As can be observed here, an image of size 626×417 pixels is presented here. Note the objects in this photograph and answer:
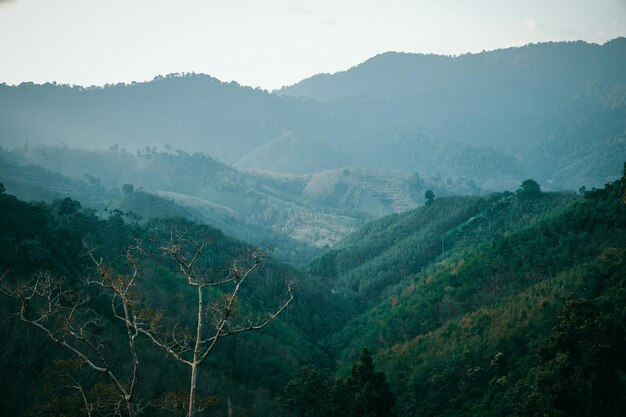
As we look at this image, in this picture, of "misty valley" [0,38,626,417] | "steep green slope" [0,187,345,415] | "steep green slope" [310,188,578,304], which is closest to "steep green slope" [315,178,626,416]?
"misty valley" [0,38,626,417]

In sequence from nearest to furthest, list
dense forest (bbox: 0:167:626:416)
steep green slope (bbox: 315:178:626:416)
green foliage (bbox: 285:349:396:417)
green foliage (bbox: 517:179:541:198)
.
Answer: dense forest (bbox: 0:167:626:416) → steep green slope (bbox: 315:178:626:416) → green foliage (bbox: 285:349:396:417) → green foliage (bbox: 517:179:541:198)

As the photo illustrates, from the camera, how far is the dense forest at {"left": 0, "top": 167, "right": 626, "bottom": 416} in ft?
106

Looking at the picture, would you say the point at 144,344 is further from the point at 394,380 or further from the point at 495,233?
the point at 495,233

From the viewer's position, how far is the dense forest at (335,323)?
32312 mm

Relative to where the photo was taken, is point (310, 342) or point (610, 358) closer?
point (610, 358)

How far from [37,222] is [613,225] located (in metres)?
71.9

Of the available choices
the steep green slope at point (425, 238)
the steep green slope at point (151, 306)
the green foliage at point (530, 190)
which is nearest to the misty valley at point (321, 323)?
the steep green slope at point (151, 306)

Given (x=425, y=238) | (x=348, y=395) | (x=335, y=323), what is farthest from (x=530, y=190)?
(x=348, y=395)

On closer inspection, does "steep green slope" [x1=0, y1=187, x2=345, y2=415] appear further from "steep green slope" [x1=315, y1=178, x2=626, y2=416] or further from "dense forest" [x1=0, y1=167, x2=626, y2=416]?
"steep green slope" [x1=315, y1=178, x2=626, y2=416]

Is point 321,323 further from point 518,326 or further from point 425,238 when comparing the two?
point 518,326

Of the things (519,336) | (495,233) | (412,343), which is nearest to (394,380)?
(412,343)

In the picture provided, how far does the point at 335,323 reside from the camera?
95.6 meters

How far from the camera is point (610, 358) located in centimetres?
3272

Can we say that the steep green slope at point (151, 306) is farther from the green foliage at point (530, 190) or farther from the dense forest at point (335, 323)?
the green foliage at point (530, 190)
